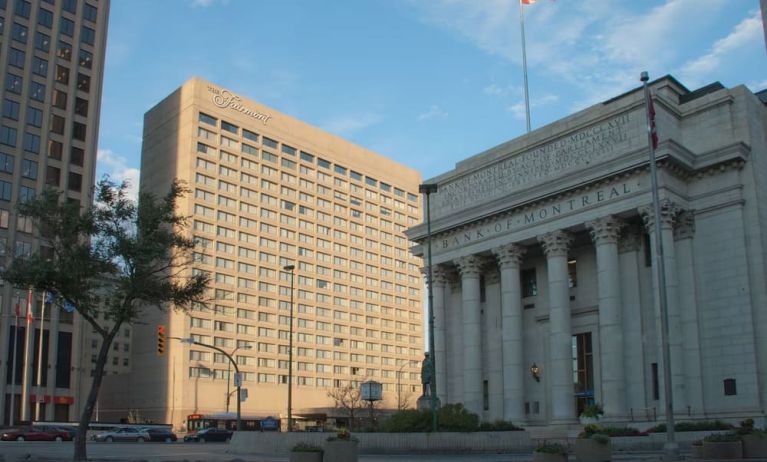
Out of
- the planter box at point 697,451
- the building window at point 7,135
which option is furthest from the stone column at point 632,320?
the building window at point 7,135

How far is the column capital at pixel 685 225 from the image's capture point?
4469 centimetres

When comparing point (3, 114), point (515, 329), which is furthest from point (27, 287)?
point (3, 114)

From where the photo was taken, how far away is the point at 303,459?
24328 mm

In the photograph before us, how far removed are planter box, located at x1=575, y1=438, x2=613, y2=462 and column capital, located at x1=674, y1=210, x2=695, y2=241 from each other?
75.1ft

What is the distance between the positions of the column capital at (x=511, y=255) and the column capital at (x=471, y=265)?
2834mm

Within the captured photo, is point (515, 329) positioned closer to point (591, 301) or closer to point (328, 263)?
point (591, 301)

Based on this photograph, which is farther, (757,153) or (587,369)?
(587,369)

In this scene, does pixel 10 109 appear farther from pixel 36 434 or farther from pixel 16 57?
pixel 36 434

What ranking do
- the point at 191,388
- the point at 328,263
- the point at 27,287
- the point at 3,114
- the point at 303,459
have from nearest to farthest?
the point at 303,459, the point at 27,287, the point at 3,114, the point at 191,388, the point at 328,263

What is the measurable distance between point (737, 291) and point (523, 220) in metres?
13.8

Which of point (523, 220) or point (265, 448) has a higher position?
point (523, 220)

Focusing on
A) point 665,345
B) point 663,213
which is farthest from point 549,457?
point 663,213

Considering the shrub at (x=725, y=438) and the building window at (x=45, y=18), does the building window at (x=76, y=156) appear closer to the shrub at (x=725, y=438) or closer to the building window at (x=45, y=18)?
the building window at (x=45, y=18)

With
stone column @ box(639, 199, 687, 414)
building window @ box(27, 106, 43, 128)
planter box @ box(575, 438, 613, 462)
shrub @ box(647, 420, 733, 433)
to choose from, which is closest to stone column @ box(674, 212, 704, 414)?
stone column @ box(639, 199, 687, 414)
